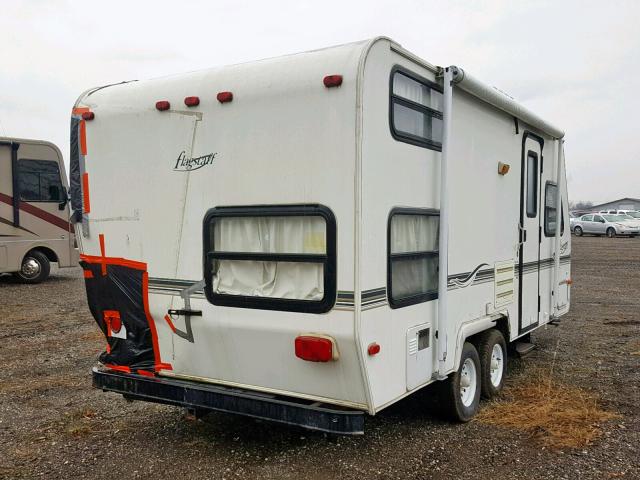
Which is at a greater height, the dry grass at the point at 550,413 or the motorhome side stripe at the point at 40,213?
the motorhome side stripe at the point at 40,213

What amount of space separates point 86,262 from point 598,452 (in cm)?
410

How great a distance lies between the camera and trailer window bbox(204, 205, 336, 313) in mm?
3638

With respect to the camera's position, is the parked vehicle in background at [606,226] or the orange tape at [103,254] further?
the parked vehicle in background at [606,226]

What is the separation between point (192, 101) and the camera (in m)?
4.11

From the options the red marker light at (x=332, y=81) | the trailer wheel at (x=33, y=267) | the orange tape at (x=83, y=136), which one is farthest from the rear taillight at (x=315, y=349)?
the trailer wheel at (x=33, y=267)

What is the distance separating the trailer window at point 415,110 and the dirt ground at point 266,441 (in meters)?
2.03

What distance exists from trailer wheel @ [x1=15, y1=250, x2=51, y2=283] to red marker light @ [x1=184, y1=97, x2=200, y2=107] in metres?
10.8

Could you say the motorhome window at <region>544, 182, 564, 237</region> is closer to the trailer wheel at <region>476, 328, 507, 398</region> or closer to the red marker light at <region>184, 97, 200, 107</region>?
the trailer wheel at <region>476, 328, 507, 398</region>

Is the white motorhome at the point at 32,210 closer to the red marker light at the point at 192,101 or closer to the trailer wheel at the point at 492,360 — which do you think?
the red marker light at the point at 192,101

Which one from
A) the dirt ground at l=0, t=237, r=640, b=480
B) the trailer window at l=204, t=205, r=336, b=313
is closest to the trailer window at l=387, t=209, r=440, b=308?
the trailer window at l=204, t=205, r=336, b=313

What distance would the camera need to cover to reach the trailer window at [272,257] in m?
3.64

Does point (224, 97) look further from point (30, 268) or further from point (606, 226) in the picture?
point (606, 226)

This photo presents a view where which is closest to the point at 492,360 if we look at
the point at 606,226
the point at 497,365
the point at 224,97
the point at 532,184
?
the point at 497,365

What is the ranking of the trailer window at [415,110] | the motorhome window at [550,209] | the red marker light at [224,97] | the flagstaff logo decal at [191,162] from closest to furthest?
the trailer window at [415,110] < the red marker light at [224,97] < the flagstaff logo decal at [191,162] < the motorhome window at [550,209]
